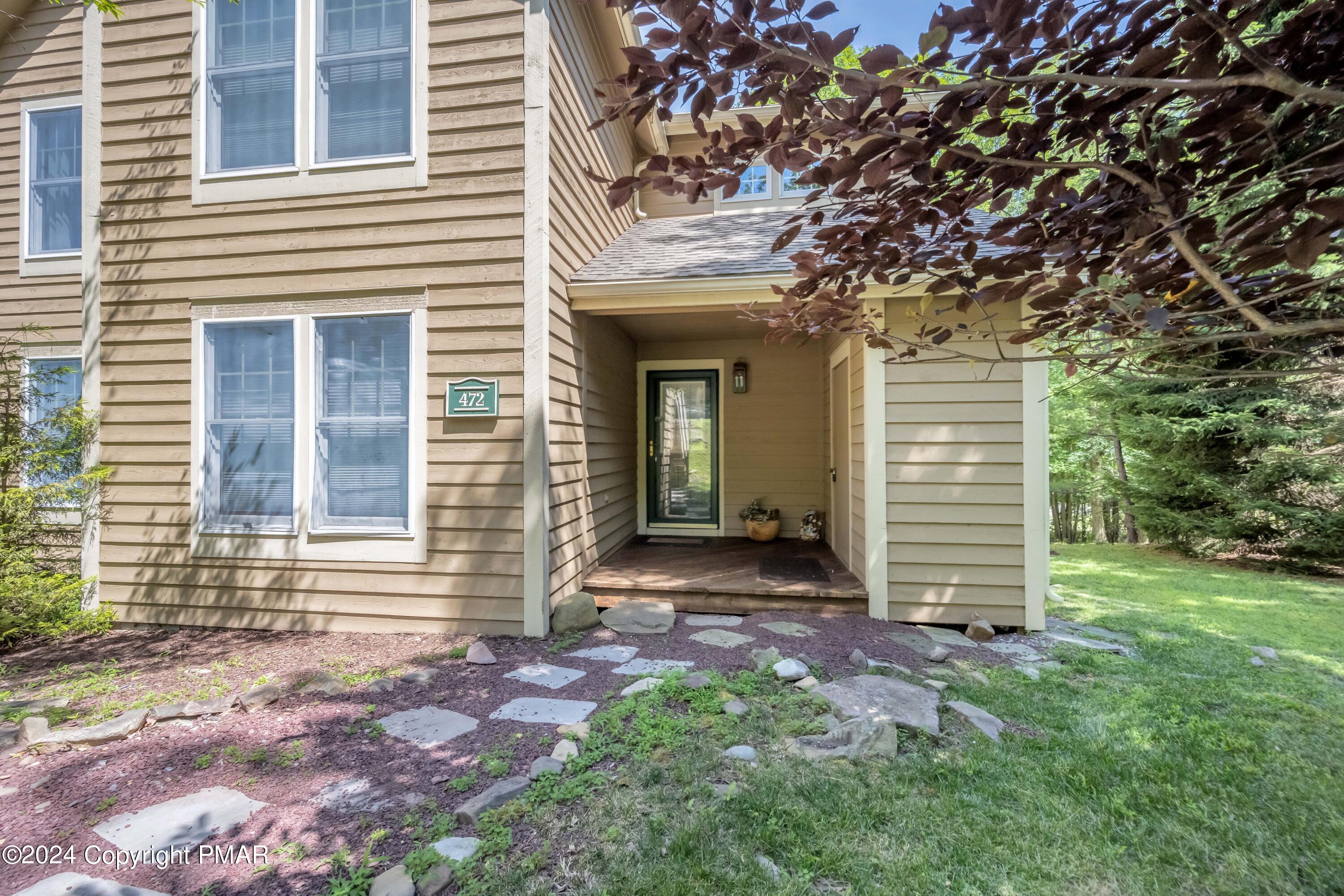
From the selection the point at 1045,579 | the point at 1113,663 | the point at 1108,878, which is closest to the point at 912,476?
the point at 1045,579

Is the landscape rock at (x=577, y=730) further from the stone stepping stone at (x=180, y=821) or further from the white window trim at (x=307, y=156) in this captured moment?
the white window trim at (x=307, y=156)

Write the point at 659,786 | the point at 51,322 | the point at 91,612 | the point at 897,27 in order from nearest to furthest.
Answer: the point at 659,786 → the point at 91,612 → the point at 51,322 → the point at 897,27

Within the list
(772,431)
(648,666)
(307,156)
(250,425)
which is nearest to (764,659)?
(648,666)

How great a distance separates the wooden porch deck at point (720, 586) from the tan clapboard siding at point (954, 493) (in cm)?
43

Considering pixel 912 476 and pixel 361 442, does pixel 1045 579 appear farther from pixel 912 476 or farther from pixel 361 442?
pixel 361 442

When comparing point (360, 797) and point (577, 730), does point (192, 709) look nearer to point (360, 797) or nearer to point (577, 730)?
point (360, 797)

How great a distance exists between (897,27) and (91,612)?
10469 mm

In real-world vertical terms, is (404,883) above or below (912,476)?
below

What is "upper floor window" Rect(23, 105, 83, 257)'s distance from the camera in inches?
201

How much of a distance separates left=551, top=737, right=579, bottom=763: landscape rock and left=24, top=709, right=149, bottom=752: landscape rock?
1.97 meters

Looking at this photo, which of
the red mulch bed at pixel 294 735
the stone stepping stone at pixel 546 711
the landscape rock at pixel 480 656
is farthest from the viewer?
the landscape rock at pixel 480 656

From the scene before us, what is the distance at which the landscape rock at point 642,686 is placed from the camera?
9.68 ft

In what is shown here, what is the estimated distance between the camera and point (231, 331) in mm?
4191

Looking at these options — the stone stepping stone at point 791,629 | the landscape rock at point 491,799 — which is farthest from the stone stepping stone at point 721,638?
the landscape rock at point 491,799
